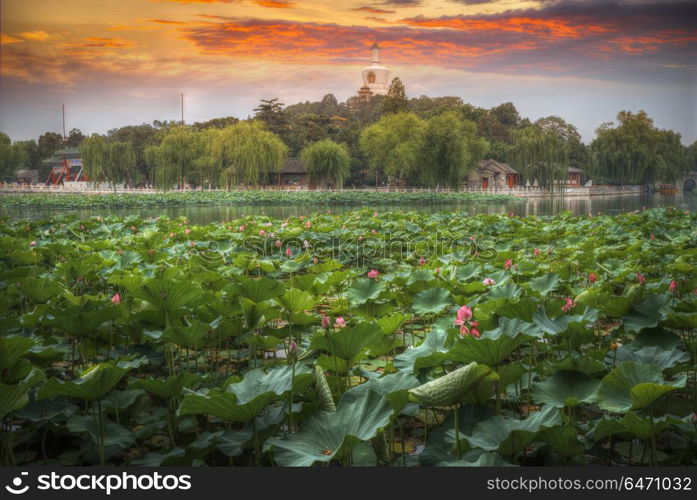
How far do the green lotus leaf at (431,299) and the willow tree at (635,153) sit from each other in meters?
2.55

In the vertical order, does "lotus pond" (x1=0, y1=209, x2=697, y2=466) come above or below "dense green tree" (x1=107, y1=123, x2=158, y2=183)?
below

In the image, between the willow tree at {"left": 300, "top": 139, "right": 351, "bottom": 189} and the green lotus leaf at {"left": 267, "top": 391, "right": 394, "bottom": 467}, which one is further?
the willow tree at {"left": 300, "top": 139, "right": 351, "bottom": 189}

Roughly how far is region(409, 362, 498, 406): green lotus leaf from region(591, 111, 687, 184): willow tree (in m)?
3.17

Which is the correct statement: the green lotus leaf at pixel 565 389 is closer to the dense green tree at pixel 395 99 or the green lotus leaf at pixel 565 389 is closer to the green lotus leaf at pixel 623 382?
the green lotus leaf at pixel 623 382

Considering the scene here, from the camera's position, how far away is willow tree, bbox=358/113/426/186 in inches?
748

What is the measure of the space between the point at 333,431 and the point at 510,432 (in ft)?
0.89

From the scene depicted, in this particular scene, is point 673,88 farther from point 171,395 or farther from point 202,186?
point 202,186

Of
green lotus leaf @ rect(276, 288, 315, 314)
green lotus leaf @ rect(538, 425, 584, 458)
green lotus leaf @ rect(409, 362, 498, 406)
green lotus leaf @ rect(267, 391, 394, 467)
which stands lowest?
green lotus leaf @ rect(538, 425, 584, 458)

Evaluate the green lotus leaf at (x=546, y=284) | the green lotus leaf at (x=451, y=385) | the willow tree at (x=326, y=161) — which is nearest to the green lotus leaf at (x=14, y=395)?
the green lotus leaf at (x=451, y=385)

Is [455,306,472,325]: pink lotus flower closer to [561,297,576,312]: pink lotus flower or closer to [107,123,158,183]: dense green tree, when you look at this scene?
[561,297,576,312]: pink lotus flower

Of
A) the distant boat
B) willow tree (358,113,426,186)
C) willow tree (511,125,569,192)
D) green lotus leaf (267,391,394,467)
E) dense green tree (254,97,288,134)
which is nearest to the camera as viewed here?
green lotus leaf (267,391,394,467)

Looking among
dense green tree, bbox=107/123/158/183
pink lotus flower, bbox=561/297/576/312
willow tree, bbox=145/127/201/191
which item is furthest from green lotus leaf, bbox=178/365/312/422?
dense green tree, bbox=107/123/158/183

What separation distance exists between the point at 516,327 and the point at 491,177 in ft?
86.6

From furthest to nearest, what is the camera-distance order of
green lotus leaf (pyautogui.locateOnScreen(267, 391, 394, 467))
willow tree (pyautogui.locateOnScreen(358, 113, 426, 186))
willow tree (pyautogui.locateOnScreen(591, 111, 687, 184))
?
1. willow tree (pyautogui.locateOnScreen(358, 113, 426, 186))
2. willow tree (pyautogui.locateOnScreen(591, 111, 687, 184))
3. green lotus leaf (pyautogui.locateOnScreen(267, 391, 394, 467))
